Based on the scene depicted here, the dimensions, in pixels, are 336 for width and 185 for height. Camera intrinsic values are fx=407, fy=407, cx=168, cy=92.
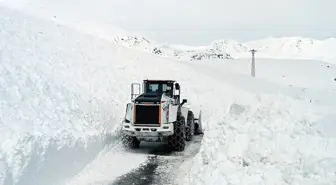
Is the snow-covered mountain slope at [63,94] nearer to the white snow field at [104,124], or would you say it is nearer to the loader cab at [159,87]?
the white snow field at [104,124]

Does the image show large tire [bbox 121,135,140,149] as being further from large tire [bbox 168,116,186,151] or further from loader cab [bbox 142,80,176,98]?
loader cab [bbox 142,80,176,98]

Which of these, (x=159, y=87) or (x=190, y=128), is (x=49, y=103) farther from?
(x=190, y=128)

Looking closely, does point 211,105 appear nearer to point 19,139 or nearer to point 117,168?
point 117,168

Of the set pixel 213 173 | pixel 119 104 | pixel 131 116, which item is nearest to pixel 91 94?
pixel 119 104

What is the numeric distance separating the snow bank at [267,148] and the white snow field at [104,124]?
2 cm

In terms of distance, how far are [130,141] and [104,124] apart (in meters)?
1.73

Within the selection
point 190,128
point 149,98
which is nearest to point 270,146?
point 149,98

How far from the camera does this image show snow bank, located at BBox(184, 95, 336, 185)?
717cm

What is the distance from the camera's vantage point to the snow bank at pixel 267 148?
717 centimetres

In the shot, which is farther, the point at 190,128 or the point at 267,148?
the point at 190,128

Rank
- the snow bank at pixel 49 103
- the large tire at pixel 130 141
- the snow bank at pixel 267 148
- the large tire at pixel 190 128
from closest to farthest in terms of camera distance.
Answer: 1. the snow bank at pixel 267 148
2. the snow bank at pixel 49 103
3. the large tire at pixel 130 141
4. the large tire at pixel 190 128

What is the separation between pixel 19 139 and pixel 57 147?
4.99ft

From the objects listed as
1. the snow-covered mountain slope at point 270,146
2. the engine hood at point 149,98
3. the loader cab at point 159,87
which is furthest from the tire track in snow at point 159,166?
the loader cab at point 159,87

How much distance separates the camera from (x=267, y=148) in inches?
325
